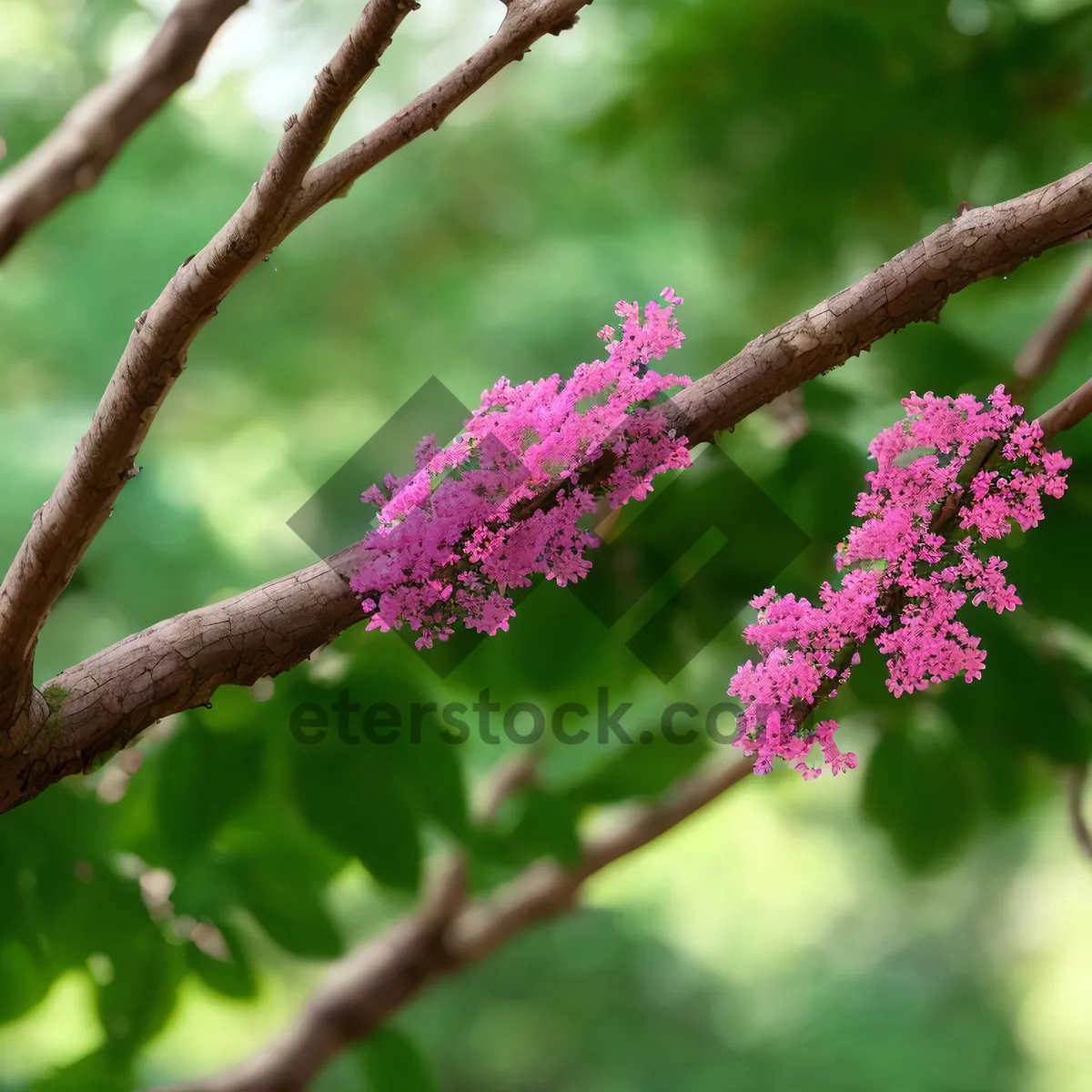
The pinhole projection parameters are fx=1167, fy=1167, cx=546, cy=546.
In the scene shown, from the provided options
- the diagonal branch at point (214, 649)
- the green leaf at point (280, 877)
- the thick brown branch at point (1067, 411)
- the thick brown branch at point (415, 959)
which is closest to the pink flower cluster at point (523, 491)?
the diagonal branch at point (214, 649)

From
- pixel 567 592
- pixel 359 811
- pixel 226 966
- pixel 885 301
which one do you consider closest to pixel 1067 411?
pixel 885 301

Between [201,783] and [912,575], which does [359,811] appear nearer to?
[201,783]

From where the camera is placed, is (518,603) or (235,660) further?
(518,603)

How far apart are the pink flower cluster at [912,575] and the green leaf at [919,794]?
515mm

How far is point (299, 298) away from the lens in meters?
2.86

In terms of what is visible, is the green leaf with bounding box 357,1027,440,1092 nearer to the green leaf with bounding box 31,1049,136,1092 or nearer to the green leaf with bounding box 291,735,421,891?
the green leaf with bounding box 31,1049,136,1092

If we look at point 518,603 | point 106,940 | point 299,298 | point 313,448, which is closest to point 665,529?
point 518,603

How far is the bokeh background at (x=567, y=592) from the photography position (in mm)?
878

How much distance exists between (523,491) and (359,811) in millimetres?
369

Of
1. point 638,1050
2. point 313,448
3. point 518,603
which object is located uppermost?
point 313,448

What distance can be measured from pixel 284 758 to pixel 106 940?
228 millimetres

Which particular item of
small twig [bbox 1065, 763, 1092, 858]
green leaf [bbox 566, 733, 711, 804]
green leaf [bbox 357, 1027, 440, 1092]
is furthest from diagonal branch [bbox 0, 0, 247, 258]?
small twig [bbox 1065, 763, 1092, 858]

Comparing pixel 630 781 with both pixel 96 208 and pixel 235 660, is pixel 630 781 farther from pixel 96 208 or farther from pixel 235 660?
pixel 96 208

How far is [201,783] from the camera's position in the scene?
0.81 metres
